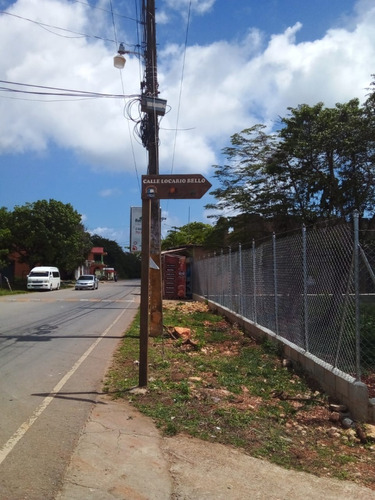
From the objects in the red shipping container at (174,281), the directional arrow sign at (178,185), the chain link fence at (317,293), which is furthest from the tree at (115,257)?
the directional arrow sign at (178,185)

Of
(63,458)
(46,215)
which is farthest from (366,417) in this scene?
(46,215)

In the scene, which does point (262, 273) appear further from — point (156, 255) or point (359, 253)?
point (359, 253)

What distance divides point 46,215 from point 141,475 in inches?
1730

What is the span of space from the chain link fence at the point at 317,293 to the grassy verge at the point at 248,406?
621 millimetres

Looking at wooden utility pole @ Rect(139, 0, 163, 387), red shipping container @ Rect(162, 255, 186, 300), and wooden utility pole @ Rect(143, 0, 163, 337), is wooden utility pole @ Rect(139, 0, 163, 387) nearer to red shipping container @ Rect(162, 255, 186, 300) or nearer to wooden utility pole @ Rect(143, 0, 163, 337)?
wooden utility pole @ Rect(143, 0, 163, 337)

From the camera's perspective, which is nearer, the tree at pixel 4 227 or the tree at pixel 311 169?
the tree at pixel 311 169

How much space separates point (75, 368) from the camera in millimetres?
8219

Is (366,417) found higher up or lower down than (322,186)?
lower down

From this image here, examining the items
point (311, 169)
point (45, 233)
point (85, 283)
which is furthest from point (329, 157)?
point (45, 233)

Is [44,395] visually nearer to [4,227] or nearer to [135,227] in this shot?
[135,227]

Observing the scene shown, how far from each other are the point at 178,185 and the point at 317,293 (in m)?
3.11

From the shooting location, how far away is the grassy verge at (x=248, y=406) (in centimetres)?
452

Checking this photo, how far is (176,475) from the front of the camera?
402cm

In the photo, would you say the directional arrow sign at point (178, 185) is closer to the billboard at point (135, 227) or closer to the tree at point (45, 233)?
the billboard at point (135, 227)
